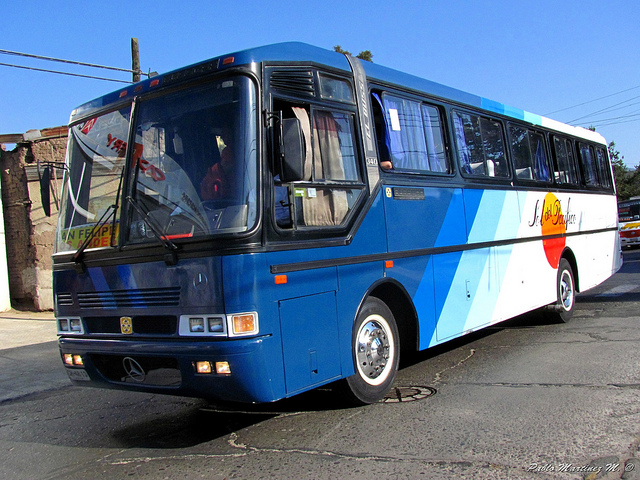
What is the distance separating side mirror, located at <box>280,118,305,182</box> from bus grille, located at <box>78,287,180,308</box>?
1.19 meters

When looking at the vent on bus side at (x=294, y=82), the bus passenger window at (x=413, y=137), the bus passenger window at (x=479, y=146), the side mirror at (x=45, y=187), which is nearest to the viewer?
the vent on bus side at (x=294, y=82)

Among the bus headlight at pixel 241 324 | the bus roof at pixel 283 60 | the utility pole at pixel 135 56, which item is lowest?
the bus headlight at pixel 241 324

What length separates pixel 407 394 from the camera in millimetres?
5984

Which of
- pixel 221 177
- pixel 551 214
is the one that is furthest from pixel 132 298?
pixel 551 214

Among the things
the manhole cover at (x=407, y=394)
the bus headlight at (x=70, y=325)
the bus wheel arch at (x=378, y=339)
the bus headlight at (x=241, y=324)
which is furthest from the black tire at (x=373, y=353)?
the bus headlight at (x=70, y=325)

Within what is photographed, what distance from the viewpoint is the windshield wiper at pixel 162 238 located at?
180 inches

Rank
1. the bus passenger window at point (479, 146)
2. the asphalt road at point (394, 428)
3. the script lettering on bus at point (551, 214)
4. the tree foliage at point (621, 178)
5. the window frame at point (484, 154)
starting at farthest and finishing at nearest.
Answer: the tree foliage at point (621, 178), the script lettering on bus at point (551, 214), the bus passenger window at point (479, 146), the window frame at point (484, 154), the asphalt road at point (394, 428)

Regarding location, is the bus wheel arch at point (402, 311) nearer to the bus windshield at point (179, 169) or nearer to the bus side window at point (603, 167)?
the bus windshield at point (179, 169)

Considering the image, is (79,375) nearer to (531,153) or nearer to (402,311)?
(402,311)

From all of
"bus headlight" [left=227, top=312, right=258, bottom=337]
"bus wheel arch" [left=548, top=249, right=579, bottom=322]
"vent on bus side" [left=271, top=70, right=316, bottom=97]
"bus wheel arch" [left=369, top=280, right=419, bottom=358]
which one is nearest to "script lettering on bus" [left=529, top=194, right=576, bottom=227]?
"bus wheel arch" [left=548, top=249, right=579, bottom=322]

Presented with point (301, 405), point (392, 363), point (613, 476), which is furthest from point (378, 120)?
point (613, 476)

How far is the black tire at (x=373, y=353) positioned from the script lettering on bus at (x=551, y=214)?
400 centimetres

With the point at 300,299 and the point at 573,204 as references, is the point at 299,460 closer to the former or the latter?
the point at 300,299

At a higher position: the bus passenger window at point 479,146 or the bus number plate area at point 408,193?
the bus passenger window at point 479,146
